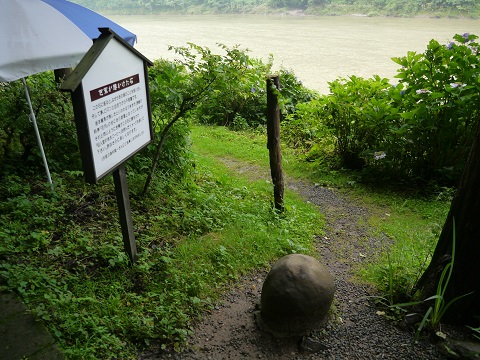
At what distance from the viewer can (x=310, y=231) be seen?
439cm

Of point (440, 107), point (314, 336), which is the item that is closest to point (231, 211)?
point (314, 336)

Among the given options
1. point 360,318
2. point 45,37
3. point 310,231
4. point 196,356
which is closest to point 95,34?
point 45,37

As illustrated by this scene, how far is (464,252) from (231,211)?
7.89ft

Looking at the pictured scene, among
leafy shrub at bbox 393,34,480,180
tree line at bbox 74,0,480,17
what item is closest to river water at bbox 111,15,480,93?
tree line at bbox 74,0,480,17

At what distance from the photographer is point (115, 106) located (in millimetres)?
2703

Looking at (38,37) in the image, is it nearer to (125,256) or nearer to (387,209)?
(125,256)

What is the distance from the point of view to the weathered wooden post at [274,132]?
4.14 m

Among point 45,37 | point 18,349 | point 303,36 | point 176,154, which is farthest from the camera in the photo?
point 303,36

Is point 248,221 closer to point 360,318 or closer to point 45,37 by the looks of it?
point 360,318

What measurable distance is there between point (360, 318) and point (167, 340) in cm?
138

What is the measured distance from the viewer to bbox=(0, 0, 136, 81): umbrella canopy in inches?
135

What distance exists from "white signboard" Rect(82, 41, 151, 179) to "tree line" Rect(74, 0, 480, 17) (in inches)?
775

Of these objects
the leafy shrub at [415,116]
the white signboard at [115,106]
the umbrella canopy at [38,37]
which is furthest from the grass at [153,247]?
the umbrella canopy at [38,37]

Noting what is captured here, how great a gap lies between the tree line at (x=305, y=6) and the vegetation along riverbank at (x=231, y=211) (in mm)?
15750
